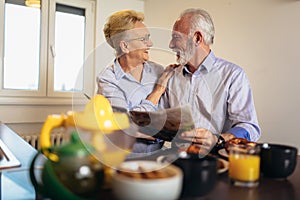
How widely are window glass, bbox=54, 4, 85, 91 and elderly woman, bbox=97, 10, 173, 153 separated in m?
1.35

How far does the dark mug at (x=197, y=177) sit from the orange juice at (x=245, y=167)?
12cm

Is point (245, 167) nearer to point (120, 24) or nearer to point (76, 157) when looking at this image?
point (76, 157)

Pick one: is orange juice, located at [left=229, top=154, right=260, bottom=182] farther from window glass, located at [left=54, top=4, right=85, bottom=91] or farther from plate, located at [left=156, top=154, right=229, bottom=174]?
window glass, located at [left=54, top=4, right=85, bottom=91]

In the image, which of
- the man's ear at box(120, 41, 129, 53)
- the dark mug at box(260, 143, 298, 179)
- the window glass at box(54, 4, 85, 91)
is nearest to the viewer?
the dark mug at box(260, 143, 298, 179)

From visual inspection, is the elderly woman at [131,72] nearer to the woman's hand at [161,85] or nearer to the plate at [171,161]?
the woman's hand at [161,85]

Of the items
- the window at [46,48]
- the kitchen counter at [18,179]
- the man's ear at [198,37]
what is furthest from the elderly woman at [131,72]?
the window at [46,48]

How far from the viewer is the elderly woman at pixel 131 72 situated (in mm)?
1584

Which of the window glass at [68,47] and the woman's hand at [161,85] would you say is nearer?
the woman's hand at [161,85]

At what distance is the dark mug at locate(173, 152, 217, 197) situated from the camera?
602mm

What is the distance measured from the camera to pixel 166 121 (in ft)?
3.57

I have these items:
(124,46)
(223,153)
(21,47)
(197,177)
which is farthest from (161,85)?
(21,47)

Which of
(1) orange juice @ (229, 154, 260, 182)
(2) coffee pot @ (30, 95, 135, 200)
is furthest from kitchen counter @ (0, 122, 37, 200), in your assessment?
(1) orange juice @ (229, 154, 260, 182)

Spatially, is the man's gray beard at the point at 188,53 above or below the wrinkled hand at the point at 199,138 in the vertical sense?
above

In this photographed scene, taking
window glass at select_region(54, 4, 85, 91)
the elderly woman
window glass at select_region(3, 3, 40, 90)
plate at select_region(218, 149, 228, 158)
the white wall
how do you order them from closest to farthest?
plate at select_region(218, 149, 228, 158)
the elderly woman
the white wall
window glass at select_region(3, 3, 40, 90)
window glass at select_region(54, 4, 85, 91)
